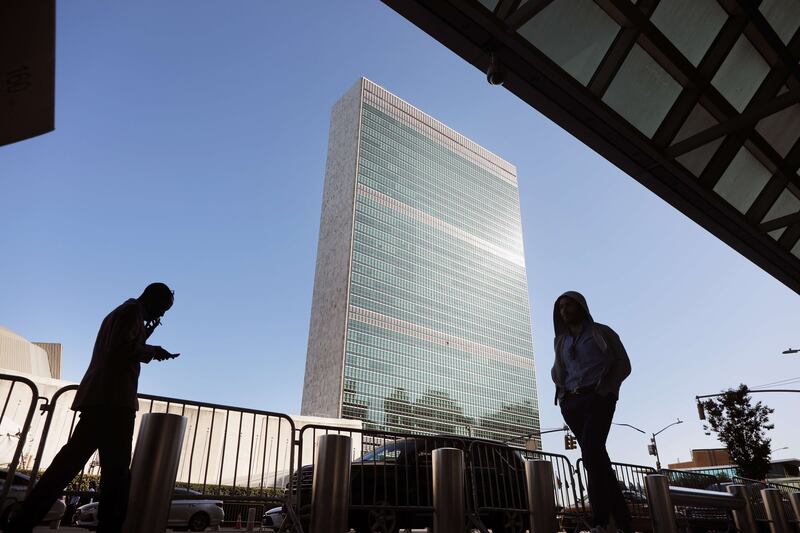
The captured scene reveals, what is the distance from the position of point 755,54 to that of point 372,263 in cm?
10009

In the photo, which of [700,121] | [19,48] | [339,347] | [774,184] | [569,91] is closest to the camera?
[19,48]

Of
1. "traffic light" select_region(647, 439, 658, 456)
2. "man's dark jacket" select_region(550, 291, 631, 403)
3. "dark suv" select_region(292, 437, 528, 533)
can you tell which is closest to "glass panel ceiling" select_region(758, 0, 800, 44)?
"man's dark jacket" select_region(550, 291, 631, 403)

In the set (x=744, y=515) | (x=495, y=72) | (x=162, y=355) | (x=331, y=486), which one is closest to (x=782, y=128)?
(x=495, y=72)

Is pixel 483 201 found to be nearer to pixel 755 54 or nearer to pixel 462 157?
pixel 462 157

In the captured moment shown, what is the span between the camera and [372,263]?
106m

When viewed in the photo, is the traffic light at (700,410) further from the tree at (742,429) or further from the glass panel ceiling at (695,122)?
the glass panel ceiling at (695,122)

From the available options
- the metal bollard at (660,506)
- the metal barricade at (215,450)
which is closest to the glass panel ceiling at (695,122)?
the metal bollard at (660,506)

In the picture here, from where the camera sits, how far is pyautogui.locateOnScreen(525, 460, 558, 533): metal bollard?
5285 millimetres

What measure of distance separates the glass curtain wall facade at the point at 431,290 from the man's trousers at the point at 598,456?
304 ft

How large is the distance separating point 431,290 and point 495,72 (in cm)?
10900

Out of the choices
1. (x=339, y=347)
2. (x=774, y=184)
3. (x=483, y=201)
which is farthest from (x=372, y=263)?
(x=774, y=184)

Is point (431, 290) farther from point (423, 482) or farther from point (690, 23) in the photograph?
point (690, 23)

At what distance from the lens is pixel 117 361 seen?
356cm

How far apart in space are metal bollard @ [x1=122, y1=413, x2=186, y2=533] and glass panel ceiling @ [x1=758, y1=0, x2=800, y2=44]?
24.2 feet
